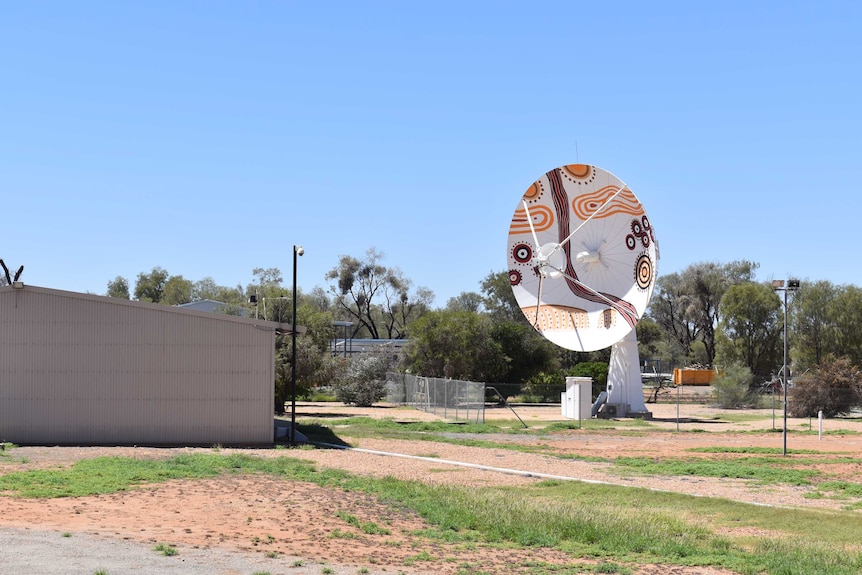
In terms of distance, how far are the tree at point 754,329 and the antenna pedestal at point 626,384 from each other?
36.5m

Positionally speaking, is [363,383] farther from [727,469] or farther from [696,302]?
[696,302]

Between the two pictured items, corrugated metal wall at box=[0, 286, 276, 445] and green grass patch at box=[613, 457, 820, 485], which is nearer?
green grass patch at box=[613, 457, 820, 485]

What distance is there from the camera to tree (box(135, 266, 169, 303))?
471ft

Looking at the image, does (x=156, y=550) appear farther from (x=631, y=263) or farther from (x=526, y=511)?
(x=631, y=263)

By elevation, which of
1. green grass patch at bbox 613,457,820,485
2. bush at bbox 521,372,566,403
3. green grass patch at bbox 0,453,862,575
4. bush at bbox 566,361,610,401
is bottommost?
bush at bbox 521,372,566,403

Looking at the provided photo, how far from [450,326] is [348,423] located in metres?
28.6

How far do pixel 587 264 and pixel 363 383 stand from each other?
17.9 metres

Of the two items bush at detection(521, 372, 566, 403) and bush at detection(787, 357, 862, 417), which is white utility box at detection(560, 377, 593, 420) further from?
bush at detection(521, 372, 566, 403)

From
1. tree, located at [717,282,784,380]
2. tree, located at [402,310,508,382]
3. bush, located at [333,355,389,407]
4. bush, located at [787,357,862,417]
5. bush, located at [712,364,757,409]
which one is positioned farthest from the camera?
tree, located at [717,282,784,380]

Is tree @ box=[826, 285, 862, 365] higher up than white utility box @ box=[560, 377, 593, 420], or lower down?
higher up

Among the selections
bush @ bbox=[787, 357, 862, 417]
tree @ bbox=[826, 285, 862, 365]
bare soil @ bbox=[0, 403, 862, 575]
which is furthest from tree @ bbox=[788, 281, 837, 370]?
bare soil @ bbox=[0, 403, 862, 575]

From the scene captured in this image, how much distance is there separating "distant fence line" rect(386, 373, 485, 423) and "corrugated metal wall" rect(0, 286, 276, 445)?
56.3 feet

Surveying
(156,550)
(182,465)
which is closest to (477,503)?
(156,550)

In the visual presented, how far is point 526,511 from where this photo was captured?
17984 millimetres
